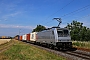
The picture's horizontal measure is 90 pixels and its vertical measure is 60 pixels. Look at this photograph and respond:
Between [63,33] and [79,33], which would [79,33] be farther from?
[63,33]

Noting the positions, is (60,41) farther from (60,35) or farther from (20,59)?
(20,59)

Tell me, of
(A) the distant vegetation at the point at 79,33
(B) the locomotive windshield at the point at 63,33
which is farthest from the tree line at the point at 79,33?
(B) the locomotive windshield at the point at 63,33

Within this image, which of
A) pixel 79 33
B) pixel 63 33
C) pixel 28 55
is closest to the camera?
pixel 28 55

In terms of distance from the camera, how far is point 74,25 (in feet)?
357

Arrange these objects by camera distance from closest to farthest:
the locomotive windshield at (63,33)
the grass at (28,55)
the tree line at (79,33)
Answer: the grass at (28,55) < the locomotive windshield at (63,33) < the tree line at (79,33)

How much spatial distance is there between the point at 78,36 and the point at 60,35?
6850cm

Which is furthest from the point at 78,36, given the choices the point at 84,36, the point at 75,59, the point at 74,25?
the point at 75,59

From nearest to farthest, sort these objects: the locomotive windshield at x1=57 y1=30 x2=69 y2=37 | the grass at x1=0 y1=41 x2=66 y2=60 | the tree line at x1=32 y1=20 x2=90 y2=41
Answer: the grass at x1=0 y1=41 x2=66 y2=60, the locomotive windshield at x1=57 y1=30 x2=69 y2=37, the tree line at x1=32 y1=20 x2=90 y2=41

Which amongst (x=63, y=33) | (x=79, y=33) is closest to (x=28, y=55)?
(x=63, y=33)

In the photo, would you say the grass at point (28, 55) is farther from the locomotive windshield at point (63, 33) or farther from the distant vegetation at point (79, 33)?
the distant vegetation at point (79, 33)

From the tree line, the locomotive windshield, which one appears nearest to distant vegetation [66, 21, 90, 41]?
the tree line

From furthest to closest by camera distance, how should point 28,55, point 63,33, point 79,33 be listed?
point 79,33 → point 63,33 → point 28,55

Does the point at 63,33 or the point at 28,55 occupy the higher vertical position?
the point at 63,33

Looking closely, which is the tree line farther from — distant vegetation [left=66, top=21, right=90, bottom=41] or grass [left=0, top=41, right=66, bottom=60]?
grass [left=0, top=41, right=66, bottom=60]
